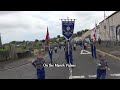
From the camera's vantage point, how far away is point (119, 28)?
5728cm

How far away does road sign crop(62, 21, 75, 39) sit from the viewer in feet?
58.2

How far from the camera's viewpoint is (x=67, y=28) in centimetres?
1797

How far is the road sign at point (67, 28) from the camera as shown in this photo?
1773cm

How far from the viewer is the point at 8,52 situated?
2998cm
